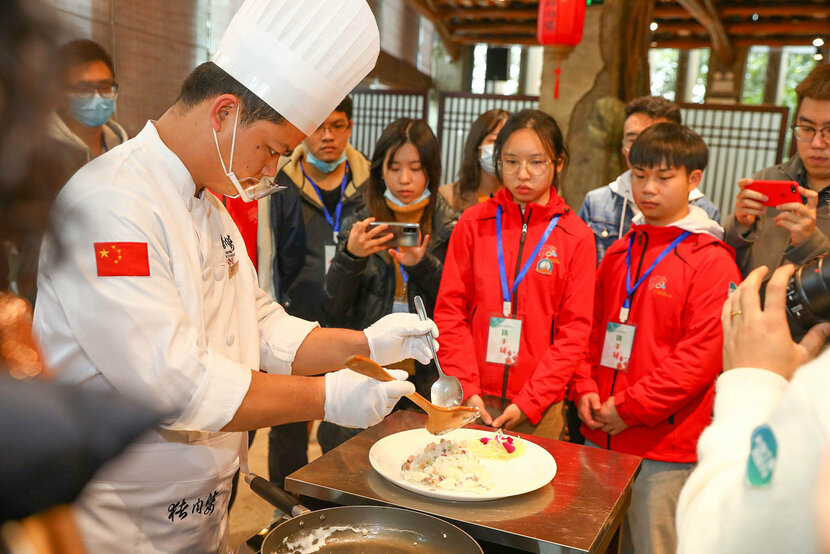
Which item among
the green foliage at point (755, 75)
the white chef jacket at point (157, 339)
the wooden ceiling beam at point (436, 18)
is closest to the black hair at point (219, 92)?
the white chef jacket at point (157, 339)

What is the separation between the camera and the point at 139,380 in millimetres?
1094

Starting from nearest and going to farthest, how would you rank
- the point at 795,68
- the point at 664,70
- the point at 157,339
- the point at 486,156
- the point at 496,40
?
the point at 157,339 < the point at 486,156 < the point at 496,40 < the point at 795,68 < the point at 664,70

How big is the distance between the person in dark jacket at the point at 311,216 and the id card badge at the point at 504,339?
2.59 feet

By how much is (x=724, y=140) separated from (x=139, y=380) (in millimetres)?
6533

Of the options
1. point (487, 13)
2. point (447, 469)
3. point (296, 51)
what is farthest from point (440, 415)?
point (487, 13)

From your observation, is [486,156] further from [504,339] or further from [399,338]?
[399,338]

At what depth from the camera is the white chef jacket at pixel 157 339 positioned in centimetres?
109

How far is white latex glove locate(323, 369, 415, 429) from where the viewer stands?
1238 millimetres

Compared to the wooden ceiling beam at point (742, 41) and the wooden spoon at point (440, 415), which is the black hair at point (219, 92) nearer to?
the wooden spoon at point (440, 415)

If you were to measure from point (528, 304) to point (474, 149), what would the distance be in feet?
3.34

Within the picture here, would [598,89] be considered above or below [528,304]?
above

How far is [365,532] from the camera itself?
1.14 m

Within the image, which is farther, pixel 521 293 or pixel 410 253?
pixel 410 253

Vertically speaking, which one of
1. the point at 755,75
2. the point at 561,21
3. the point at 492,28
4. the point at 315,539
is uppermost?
the point at 492,28
